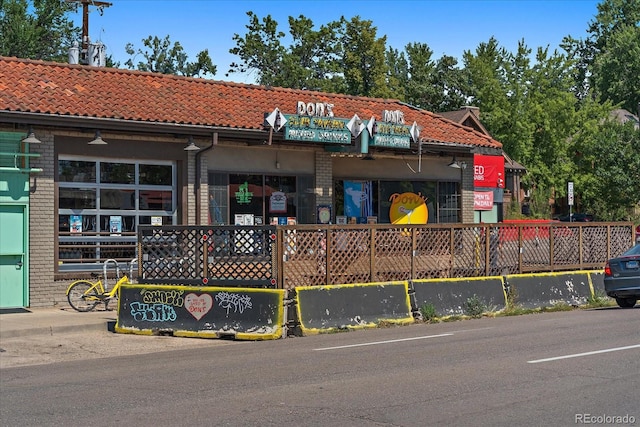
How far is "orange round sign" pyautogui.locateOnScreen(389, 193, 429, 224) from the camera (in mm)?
24547

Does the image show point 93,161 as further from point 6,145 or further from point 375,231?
point 375,231

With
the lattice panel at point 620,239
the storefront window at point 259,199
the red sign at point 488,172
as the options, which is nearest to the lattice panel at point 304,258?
the storefront window at point 259,199

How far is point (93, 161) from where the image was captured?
747 inches

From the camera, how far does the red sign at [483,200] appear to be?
32719 millimetres

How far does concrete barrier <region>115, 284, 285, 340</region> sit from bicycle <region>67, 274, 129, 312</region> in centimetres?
223

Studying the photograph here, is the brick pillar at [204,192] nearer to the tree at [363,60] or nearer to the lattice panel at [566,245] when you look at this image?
the lattice panel at [566,245]

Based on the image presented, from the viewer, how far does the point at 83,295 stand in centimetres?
1797

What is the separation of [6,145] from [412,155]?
11.5 metres

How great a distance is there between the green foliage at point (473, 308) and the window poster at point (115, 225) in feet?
26.4

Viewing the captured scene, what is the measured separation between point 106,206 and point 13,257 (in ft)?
7.81

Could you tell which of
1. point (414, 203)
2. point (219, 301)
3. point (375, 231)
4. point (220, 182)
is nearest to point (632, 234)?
point (414, 203)

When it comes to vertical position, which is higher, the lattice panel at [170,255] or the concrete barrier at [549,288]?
the lattice panel at [170,255]

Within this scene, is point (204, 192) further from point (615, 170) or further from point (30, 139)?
point (615, 170)

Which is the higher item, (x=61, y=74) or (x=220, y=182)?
(x=61, y=74)
